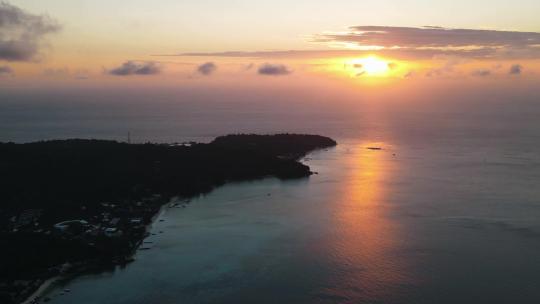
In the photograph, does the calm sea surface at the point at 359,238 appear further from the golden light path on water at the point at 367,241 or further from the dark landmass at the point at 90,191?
the dark landmass at the point at 90,191

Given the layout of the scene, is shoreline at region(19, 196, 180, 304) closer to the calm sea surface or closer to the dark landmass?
the dark landmass

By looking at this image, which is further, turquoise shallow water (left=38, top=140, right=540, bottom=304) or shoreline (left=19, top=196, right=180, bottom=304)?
turquoise shallow water (left=38, top=140, right=540, bottom=304)

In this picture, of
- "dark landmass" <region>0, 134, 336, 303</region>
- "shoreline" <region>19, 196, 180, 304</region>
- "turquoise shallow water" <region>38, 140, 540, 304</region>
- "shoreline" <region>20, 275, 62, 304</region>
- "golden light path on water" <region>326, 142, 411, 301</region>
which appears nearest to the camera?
"shoreline" <region>20, 275, 62, 304</region>

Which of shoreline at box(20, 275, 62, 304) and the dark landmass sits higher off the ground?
the dark landmass

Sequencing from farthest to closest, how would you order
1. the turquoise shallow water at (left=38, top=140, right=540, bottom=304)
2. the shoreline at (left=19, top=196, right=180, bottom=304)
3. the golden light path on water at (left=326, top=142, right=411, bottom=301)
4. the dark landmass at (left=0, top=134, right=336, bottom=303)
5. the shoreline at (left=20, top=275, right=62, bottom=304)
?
the dark landmass at (left=0, top=134, right=336, bottom=303) → the golden light path on water at (left=326, top=142, right=411, bottom=301) → the turquoise shallow water at (left=38, top=140, right=540, bottom=304) → the shoreline at (left=19, top=196, right=180, bottom=304) → the shoreline at (left=20, top=275, right=62, bottom=304)

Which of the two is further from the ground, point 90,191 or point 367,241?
point 90,191

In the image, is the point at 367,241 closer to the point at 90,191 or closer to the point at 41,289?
the point at 41,289

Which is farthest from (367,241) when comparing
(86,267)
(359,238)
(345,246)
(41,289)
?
(41,289)

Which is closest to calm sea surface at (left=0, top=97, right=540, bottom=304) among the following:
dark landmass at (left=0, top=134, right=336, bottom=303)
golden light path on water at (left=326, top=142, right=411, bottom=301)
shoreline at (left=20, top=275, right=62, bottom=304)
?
golden light path on water at (left=326, top=142, right=411, bottom=301)
